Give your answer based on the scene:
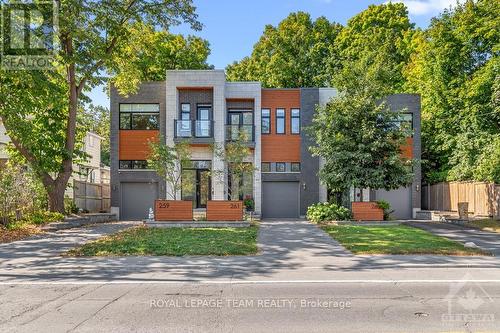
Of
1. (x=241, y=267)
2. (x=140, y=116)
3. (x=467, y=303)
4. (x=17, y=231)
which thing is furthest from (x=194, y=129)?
(x=467, y=303)

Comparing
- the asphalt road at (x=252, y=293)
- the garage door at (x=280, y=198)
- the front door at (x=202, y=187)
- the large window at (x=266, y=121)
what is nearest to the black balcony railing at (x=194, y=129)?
the front door at (x=202, y=187)

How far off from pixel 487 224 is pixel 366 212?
5.66m

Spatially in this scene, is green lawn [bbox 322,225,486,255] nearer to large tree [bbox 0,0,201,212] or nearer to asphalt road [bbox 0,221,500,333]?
asphalt road [bbox 0,221,500,333]

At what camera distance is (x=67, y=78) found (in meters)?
24.1

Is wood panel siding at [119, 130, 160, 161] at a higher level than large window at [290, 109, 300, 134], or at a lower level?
lower

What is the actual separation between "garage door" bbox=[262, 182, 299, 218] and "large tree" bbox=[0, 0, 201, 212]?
35.5 ft

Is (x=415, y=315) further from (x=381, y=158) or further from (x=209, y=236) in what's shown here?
(x=381, y=158)

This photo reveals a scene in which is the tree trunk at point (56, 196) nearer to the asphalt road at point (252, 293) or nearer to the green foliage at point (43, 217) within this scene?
the green foliage at point (43, 217)

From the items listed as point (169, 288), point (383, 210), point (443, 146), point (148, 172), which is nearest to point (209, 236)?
point (169, 288)

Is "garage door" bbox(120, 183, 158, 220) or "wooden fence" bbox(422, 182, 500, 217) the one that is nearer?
"wooden fence" bbox(422, 182, 500, 217)

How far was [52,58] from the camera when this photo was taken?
20.5 metres

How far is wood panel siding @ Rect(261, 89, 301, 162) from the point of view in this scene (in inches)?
1105

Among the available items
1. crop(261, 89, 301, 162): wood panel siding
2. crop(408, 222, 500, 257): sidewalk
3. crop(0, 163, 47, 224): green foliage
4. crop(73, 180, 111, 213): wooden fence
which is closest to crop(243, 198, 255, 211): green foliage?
crop(261, 89, 301, 162): wood panel siding

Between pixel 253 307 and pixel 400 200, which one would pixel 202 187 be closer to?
pixel 400 200
